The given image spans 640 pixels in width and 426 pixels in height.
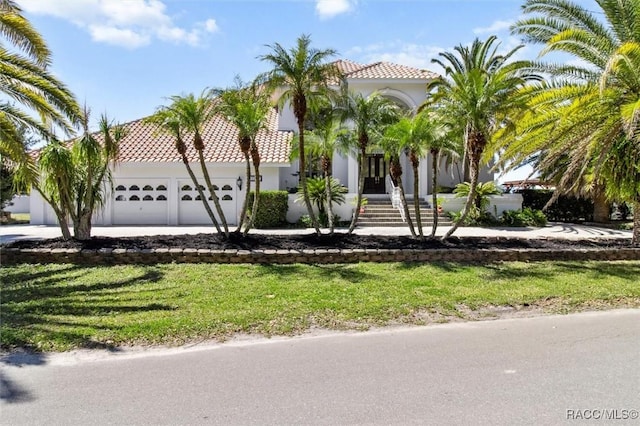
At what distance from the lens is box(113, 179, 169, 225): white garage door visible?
2148 cm

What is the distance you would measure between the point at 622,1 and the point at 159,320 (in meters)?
12.8

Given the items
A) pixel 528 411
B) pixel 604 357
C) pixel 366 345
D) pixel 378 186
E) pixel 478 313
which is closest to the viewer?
pixel 528 411

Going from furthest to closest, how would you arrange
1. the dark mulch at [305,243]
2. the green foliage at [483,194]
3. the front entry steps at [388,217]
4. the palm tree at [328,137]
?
the green foliage at [483,194], the front entry steps at [388,217], the palm tree at [328,137], the dark mulch at [305,243]

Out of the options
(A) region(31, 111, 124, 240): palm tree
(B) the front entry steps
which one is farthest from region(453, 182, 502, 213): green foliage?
(A) region(31, 111, 124, 240): palm tree

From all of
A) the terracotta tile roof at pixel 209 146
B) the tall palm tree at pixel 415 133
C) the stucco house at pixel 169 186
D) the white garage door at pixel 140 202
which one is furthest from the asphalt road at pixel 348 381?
the white garage door at pixel 140 202

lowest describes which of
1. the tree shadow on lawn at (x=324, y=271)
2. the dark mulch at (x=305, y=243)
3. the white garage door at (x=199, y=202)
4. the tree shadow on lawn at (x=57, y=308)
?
the tree shadow on lawn at (x=57, y=308)

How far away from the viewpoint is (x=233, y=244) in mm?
11789

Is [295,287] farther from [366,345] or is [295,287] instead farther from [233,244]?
[233,244]

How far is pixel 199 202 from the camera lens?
21484mm

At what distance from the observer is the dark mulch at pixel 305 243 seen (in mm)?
11687

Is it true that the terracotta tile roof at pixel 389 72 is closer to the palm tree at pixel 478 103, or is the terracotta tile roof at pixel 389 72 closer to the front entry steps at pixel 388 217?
the front entry steps at pixel 388 217

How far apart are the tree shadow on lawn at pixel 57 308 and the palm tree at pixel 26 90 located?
11.9 ft

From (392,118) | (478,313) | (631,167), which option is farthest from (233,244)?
(631,167)

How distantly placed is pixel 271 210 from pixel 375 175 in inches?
345
